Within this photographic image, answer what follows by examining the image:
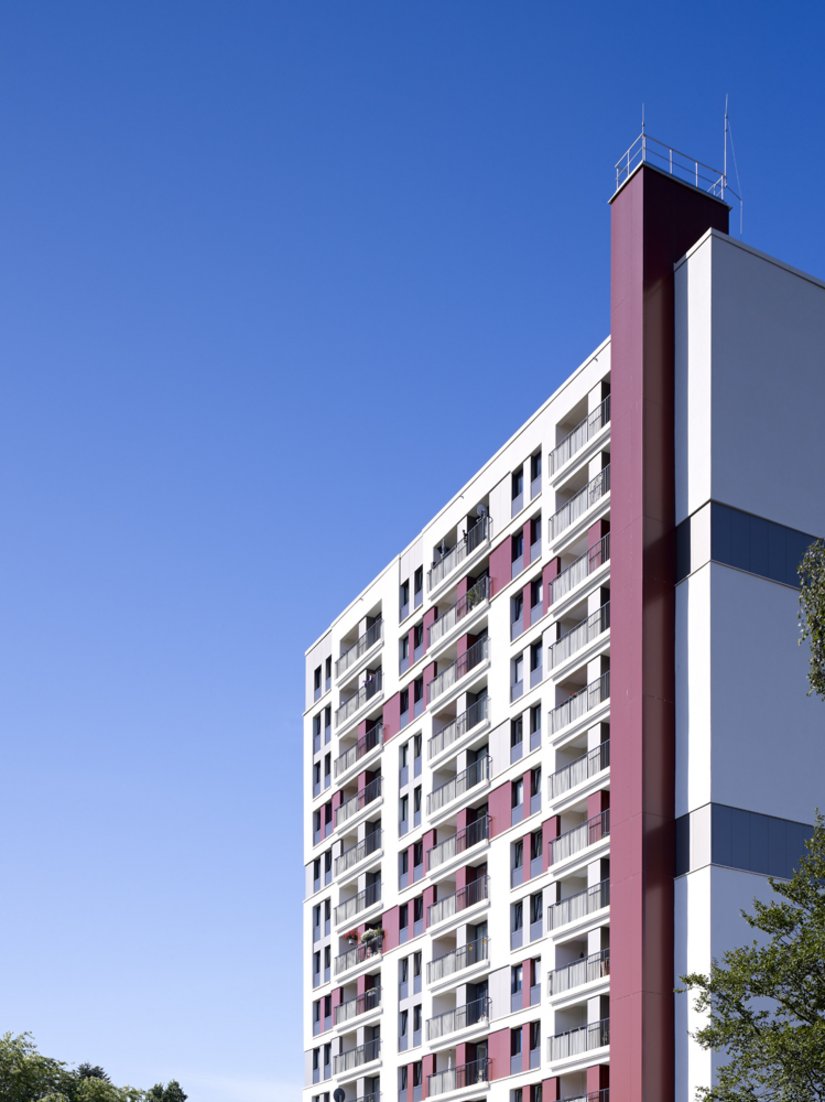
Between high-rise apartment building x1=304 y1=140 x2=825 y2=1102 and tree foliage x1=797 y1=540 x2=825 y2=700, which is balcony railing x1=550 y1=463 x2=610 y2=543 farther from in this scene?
tree foliage x1=797 y1=540 x2=825 y2=700

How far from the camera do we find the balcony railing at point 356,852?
74.3m

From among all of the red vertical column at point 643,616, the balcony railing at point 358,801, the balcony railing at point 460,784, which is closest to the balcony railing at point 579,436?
the red vertical column at point 643,616

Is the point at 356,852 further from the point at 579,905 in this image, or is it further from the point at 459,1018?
the point at 579,905

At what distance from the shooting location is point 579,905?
54.8 metres

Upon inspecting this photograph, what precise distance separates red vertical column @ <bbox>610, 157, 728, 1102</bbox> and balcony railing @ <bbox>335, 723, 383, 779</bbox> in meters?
23.7

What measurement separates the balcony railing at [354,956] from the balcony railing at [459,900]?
6732 millimetres

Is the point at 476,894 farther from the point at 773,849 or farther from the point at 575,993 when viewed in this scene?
the point at 773,849

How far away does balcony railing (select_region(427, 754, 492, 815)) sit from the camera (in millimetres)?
64188

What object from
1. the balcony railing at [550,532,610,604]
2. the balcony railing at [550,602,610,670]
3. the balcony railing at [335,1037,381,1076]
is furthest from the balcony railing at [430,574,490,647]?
the balcony railing at [335,1037,381,1076]

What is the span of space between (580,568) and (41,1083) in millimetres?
53857

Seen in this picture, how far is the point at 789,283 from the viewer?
55.5m

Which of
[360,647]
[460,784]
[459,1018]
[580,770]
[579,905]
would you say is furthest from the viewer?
[360,647]

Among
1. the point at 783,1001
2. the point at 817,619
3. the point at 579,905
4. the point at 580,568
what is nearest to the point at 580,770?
the point at 579,905

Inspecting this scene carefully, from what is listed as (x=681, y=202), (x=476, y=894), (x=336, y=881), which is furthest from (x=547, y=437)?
(x=336, y=881)
